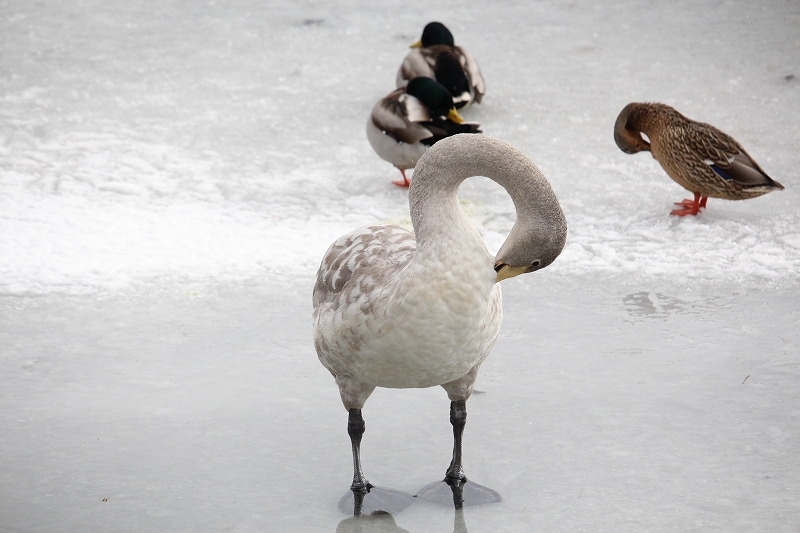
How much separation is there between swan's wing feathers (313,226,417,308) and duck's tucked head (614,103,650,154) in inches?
133

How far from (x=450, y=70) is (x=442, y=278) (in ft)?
18.1

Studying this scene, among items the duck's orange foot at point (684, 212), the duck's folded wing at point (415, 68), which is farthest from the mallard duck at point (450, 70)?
the duck's orange foot at point (684, 212)

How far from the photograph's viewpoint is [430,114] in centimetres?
717

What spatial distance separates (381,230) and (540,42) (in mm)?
6761

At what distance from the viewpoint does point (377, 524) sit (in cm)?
346

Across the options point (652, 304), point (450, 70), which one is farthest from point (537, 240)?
point (450, 70)

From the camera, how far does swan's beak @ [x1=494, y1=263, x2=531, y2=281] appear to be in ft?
9.53

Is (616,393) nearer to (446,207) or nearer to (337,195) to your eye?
(446,207)

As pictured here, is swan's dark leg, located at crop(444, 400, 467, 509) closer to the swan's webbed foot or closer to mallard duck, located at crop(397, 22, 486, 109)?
the swan's webbed foot

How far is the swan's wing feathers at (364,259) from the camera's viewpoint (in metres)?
3.32

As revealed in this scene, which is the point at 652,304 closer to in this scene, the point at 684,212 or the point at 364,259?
the point at 684,212

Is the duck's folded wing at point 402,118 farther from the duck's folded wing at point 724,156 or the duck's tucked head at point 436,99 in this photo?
the duck's folded wing at point 724,156

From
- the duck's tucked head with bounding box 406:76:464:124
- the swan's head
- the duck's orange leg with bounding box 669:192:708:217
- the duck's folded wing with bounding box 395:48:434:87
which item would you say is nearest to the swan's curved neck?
the swan's head

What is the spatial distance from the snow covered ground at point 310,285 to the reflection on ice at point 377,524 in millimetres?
55
